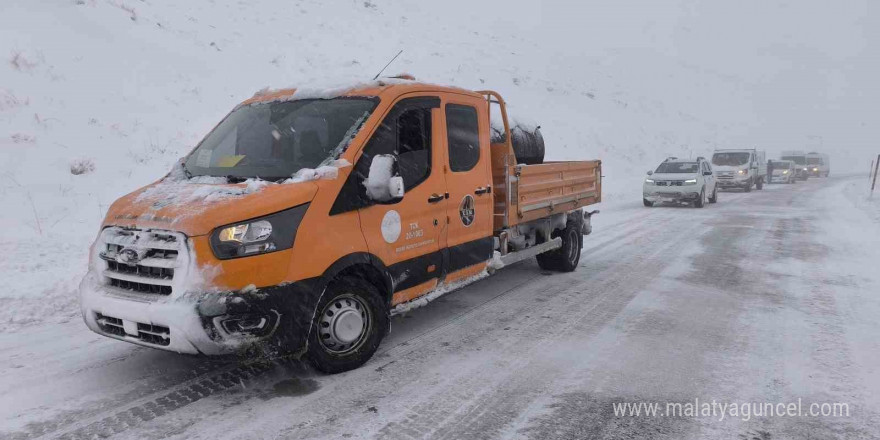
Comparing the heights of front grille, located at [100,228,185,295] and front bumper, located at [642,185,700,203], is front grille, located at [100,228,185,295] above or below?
above

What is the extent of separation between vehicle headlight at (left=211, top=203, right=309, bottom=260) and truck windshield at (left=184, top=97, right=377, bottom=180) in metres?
0.52

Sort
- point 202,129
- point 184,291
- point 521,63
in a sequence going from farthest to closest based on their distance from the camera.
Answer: point 521,63, point 202,129, point 184,291

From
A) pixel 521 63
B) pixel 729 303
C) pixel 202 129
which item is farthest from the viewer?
pixel 521 63

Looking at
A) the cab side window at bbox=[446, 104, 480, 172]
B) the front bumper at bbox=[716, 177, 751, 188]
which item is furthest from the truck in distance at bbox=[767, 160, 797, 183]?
the cab side window at bbox=[446, 104, 480, 172]

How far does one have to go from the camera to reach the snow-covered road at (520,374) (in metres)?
3.36

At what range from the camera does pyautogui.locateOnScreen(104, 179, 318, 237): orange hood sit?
348 centimetres

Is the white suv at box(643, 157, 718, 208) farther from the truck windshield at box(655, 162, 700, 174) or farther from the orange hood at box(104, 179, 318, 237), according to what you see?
the orange hood at box(104, 179, 318, 237)

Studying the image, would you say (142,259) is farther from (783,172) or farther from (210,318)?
(783,172)

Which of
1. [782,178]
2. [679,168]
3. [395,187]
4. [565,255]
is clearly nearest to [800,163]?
[782,178]

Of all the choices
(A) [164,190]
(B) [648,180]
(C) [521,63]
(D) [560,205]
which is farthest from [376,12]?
(A) [164,190]

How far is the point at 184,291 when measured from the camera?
3402 mm

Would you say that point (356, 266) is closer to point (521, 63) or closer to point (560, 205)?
point (560, 205)

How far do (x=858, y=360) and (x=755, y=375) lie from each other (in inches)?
40.4

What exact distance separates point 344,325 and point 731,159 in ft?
88.8
